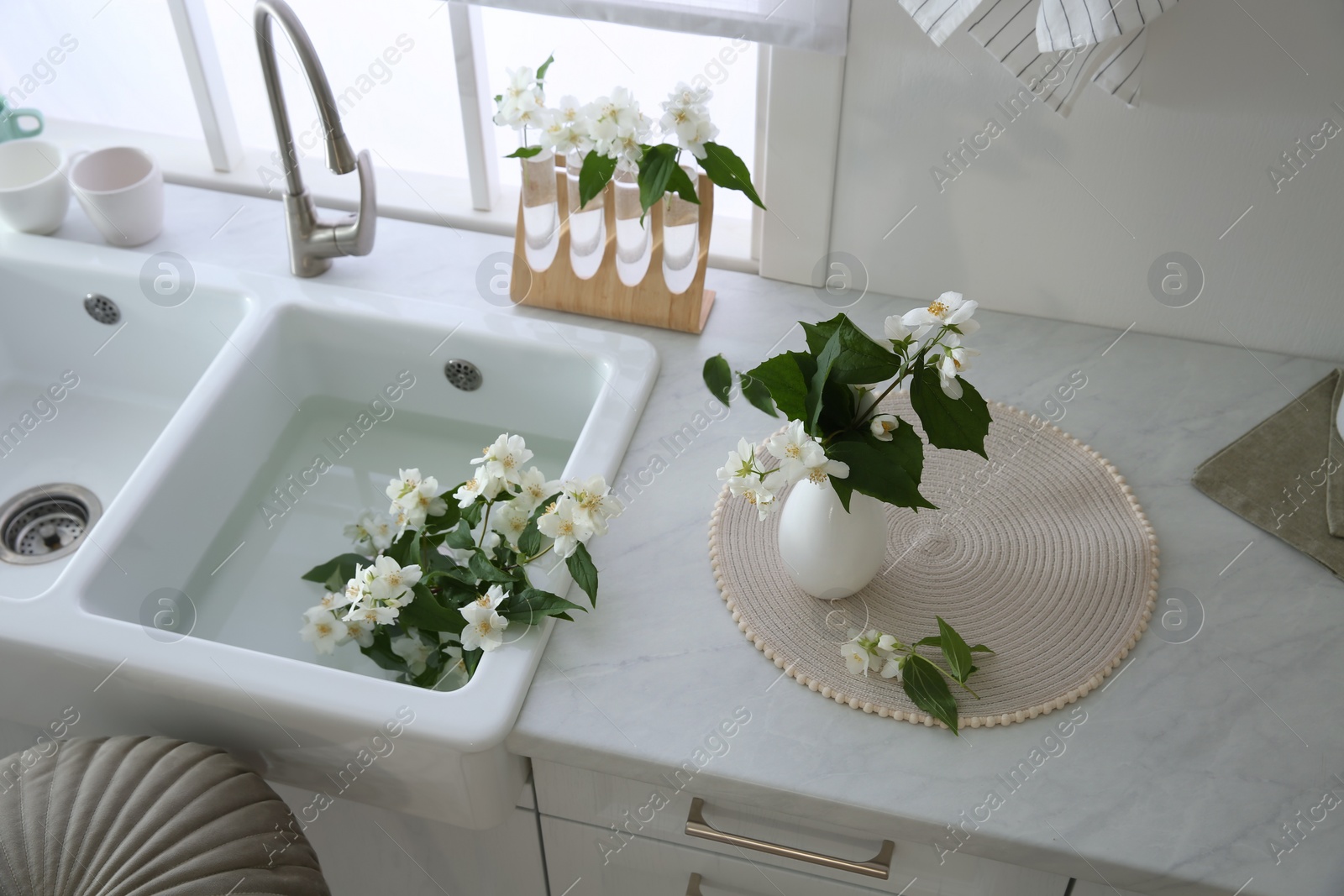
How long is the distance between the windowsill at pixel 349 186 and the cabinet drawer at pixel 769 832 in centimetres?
68

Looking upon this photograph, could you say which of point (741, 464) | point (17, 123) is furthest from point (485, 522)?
point (17, 123)

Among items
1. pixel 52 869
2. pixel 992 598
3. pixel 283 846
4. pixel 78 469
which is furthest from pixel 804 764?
pixel 78 469

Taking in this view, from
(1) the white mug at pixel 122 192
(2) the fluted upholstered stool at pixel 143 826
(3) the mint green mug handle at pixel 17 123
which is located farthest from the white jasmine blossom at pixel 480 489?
(3) the mint green mug handle at pixel 17 123

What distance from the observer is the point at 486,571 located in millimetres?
1078

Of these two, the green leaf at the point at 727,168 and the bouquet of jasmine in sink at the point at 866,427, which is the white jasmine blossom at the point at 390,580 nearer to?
the bouquet of jasmine in sink at the point at 866,427

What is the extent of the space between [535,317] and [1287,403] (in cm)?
86

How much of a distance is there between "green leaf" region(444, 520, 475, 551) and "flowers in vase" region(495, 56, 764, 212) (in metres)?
0.38

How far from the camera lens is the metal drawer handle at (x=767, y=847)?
1.06m

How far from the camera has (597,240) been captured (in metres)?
1.34

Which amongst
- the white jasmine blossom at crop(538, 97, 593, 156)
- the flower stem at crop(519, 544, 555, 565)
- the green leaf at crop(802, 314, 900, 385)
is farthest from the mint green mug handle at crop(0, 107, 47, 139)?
the green leaf at crop(802, 314, 900, 385)

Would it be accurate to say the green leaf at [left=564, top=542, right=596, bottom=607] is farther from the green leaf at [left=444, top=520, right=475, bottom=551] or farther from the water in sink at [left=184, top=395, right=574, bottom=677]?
the water in sink at [left=184, top=395, right=574, bottom=677]

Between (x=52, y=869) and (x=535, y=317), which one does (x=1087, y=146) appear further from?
(x=52, y=869)

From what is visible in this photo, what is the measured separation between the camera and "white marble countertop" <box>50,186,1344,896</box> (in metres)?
0.94

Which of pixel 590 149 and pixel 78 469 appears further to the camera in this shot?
pixel 78 469
